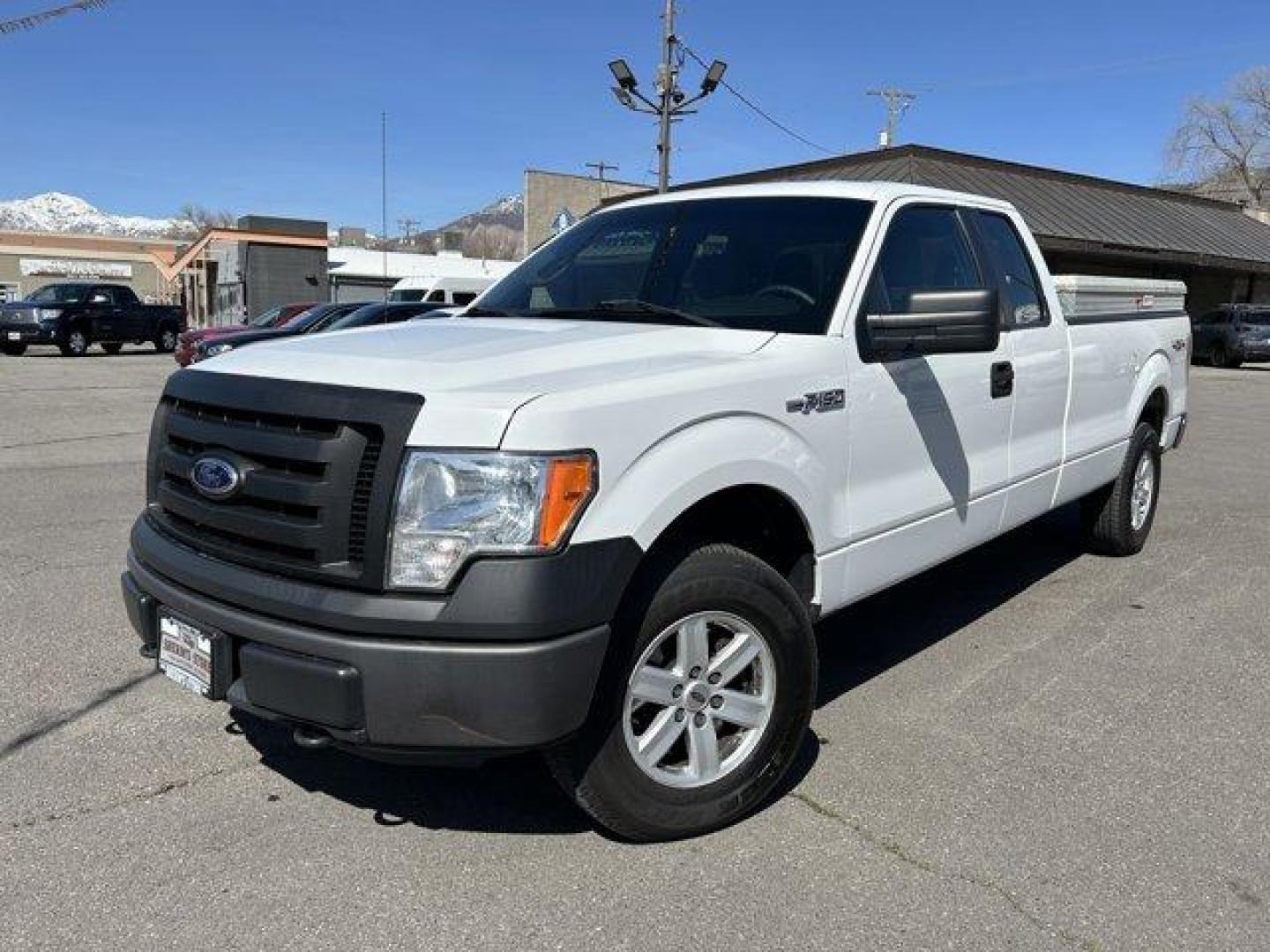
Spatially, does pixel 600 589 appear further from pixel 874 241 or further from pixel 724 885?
pixel 874 241

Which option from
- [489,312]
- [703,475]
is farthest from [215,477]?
[489,312]

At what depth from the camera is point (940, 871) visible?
2949mm

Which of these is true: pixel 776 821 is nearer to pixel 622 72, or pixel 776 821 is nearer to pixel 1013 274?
pixel 1013 274

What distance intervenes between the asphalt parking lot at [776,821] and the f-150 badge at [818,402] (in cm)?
121

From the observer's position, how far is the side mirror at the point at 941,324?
343 centimetres

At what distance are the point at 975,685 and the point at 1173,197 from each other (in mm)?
35748

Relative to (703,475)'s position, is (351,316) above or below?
above

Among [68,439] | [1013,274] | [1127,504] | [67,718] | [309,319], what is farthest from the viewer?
[309,319]

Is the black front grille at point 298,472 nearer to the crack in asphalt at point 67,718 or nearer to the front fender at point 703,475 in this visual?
the front fender at point 703,475

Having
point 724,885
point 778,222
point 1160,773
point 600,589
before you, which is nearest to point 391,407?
point 600,589

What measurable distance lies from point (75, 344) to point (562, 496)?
96.0 ft

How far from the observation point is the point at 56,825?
10.3 ft

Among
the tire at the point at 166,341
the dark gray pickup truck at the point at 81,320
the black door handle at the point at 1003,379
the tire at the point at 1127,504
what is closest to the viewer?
the black door handle at the point at 1003,379

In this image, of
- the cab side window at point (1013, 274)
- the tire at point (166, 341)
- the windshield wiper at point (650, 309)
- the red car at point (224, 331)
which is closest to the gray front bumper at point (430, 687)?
the windshield wiper at point (650, 309)
